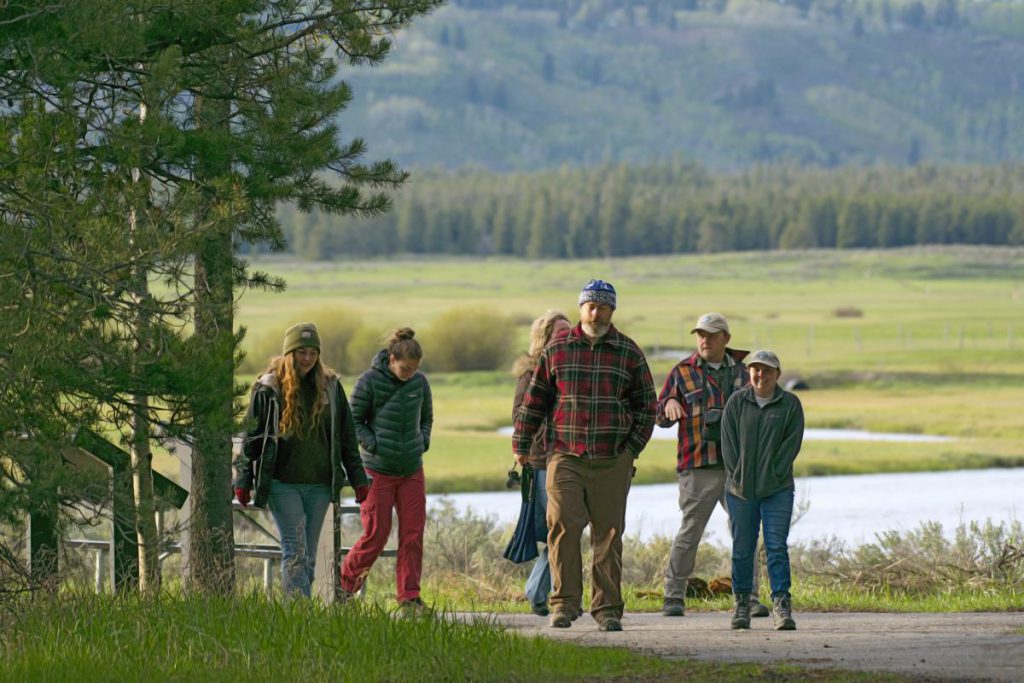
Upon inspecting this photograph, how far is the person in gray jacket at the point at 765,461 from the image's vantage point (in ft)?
34.8

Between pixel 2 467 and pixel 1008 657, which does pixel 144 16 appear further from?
pixel 1008 657

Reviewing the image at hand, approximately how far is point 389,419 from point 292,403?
0.79 metres

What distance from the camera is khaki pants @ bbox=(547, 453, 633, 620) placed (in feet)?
34.1

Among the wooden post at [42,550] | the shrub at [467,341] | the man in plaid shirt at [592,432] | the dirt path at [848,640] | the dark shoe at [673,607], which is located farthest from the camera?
the shrub at [467,341]

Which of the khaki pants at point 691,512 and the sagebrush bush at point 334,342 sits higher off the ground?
the sagebrush bush at point 334,342

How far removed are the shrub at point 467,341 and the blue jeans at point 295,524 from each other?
60555 millimetres

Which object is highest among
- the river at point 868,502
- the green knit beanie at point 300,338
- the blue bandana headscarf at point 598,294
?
the blue bandana headscarf at point 598,294

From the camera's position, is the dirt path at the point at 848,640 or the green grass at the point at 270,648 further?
the dirt path at the point at 848,640

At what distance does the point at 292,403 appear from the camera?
10.7 metres

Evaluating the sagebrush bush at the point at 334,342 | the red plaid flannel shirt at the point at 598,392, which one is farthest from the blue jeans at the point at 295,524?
the sagebrush bush at the point at 334,342

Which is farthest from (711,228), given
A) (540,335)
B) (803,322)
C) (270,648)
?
(270,648)

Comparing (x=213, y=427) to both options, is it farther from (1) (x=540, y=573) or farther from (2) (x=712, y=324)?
(2) (x=712, y=324)

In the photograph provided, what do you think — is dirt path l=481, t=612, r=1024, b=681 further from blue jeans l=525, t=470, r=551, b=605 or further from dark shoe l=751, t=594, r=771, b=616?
blue jeans l=525, t=470, r=551, b=605

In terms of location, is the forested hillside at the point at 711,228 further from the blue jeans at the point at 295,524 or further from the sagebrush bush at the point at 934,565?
the blue jeans at the point at 295,524
